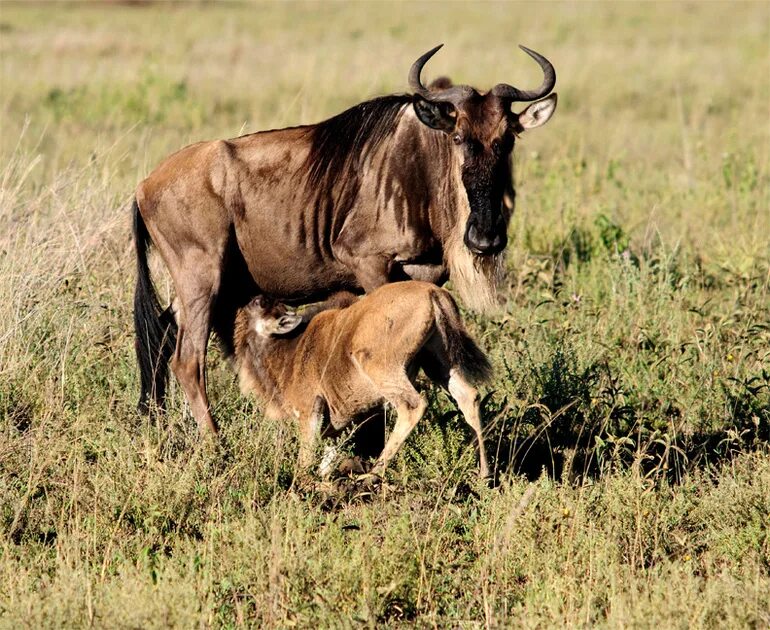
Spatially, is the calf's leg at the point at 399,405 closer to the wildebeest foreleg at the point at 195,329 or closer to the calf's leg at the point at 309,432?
the calf's leg at the point at 309,432

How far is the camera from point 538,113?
5.93 metres

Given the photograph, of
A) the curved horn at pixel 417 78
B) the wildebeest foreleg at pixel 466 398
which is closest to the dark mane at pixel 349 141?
the curved horn at pixel 417 78

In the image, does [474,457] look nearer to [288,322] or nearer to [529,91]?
[288,322]

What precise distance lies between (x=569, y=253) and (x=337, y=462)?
12.7ft

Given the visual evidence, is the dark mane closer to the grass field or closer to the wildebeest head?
the wildebeest head

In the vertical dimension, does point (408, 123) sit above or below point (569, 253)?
above

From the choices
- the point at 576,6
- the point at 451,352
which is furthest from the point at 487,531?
the point at 576,6

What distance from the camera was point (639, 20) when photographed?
30.2 m

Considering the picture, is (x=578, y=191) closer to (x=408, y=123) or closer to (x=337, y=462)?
(x=408, y=123)

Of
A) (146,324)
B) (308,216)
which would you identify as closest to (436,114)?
(308,216)

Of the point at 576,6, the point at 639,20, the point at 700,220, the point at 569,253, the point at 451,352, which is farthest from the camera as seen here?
the point at 576,6

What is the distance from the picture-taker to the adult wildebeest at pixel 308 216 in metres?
5.81

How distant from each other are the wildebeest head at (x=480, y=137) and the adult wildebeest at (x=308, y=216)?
17 millimetres

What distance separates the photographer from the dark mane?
600 centimetres
